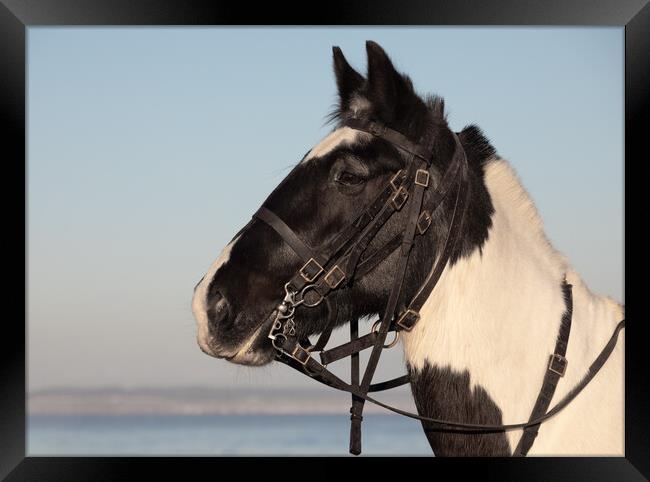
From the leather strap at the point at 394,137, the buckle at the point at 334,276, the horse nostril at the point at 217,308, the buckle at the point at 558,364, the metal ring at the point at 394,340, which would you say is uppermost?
the leather strap at the point at 394,137

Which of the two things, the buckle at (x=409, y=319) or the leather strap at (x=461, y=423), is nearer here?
the leather strap at (x=461, y=423)

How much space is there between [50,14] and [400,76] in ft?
8.26

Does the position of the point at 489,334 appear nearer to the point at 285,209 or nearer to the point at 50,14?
the point at 285,209

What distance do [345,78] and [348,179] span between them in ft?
2.30

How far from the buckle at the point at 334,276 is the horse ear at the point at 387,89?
0.85 m

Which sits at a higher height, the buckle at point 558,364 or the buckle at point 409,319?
the buckle at point 409,319

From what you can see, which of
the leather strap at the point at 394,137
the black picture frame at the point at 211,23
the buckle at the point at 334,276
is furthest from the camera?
the black picture frame at the point at 211,23

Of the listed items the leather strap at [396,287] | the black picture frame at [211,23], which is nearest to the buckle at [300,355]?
the leather strap at [396,287]

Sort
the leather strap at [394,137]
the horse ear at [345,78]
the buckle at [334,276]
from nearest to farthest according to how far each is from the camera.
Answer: the buckle at [334,276]
the leather strap at [394,137]
the horse ear at [345,78]

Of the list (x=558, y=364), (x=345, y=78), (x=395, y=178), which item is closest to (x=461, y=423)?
(x=558, y=364)

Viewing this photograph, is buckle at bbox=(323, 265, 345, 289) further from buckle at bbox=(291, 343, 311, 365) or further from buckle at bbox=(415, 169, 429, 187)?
buckle at bbox=(415, 169, 429, 187)

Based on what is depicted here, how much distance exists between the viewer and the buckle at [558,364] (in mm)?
3549

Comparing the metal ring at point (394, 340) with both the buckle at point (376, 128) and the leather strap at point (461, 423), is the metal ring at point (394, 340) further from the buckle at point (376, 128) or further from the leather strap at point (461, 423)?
the buckle at point (376, 128)

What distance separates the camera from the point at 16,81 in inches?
194
